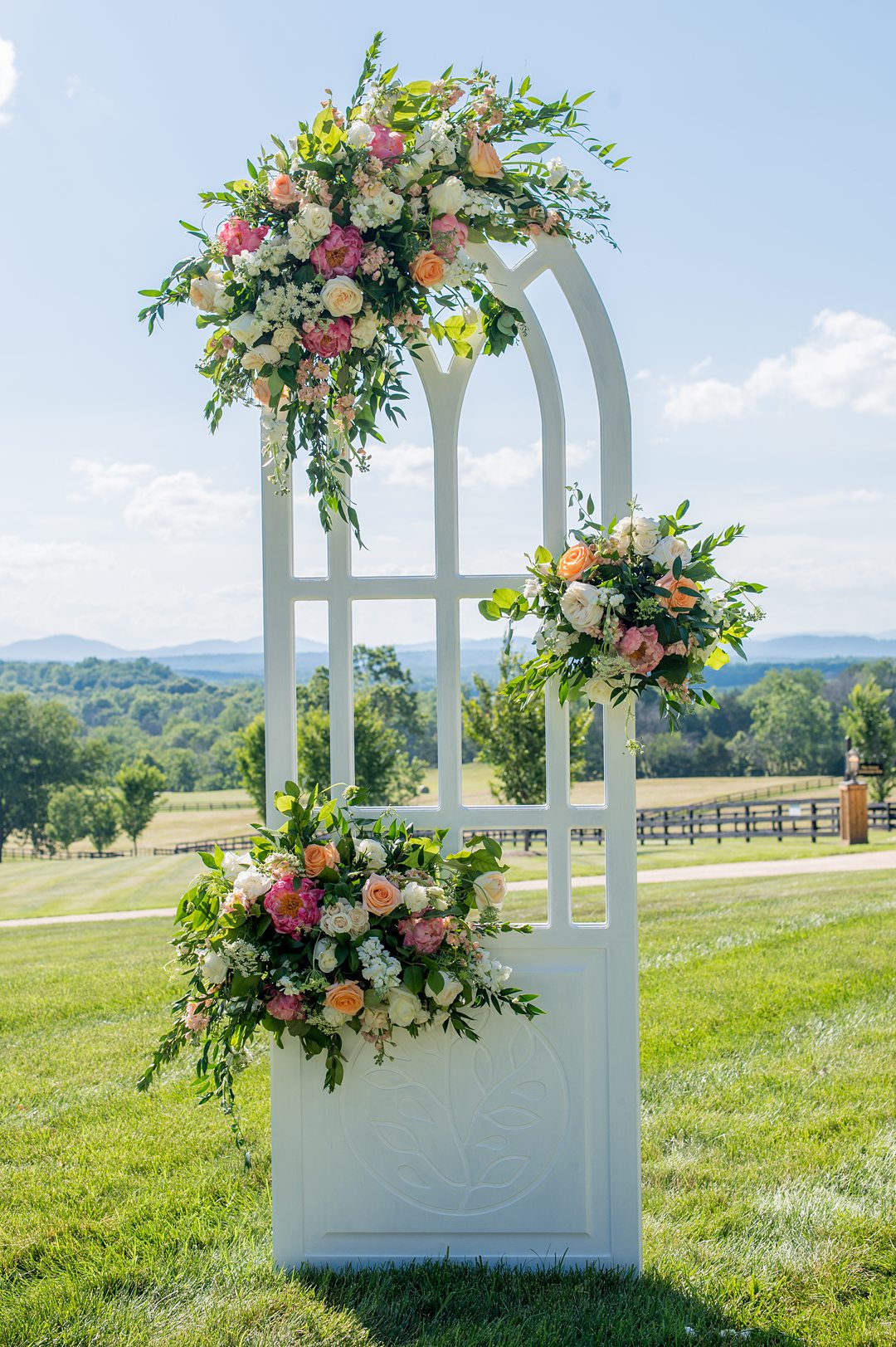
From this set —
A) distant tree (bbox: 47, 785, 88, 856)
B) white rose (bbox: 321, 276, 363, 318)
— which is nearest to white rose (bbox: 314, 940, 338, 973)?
white rose (bbox: 321, 276, 363, 318)

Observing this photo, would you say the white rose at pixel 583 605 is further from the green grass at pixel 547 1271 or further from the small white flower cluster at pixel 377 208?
the green grass at pixel 547 1271

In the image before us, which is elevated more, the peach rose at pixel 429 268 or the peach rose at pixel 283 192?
the peach rose at pixel 283 192

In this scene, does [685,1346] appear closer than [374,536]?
Yes

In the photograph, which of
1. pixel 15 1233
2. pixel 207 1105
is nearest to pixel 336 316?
pixel 15 1233

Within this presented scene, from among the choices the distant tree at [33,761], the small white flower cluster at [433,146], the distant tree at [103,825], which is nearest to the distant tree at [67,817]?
the distant tree at [103,825]

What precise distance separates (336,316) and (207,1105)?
3.41 m

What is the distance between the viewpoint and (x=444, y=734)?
10.2 feet

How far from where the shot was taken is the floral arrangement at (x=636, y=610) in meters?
2.81

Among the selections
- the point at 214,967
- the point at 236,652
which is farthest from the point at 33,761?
the point at 236,652

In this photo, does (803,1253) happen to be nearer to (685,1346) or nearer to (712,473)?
(685,1346)

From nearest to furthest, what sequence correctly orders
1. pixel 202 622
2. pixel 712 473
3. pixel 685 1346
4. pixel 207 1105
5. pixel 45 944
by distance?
pixel 685 1346 < pixel 207 1105 < pixel 45 944 < pixel 712 473 < pixel 202 622

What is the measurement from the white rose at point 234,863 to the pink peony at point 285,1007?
37 cm

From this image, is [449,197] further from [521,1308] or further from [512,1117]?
[521,1308]

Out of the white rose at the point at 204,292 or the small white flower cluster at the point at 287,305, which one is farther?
the white rose at the point at 204,292
